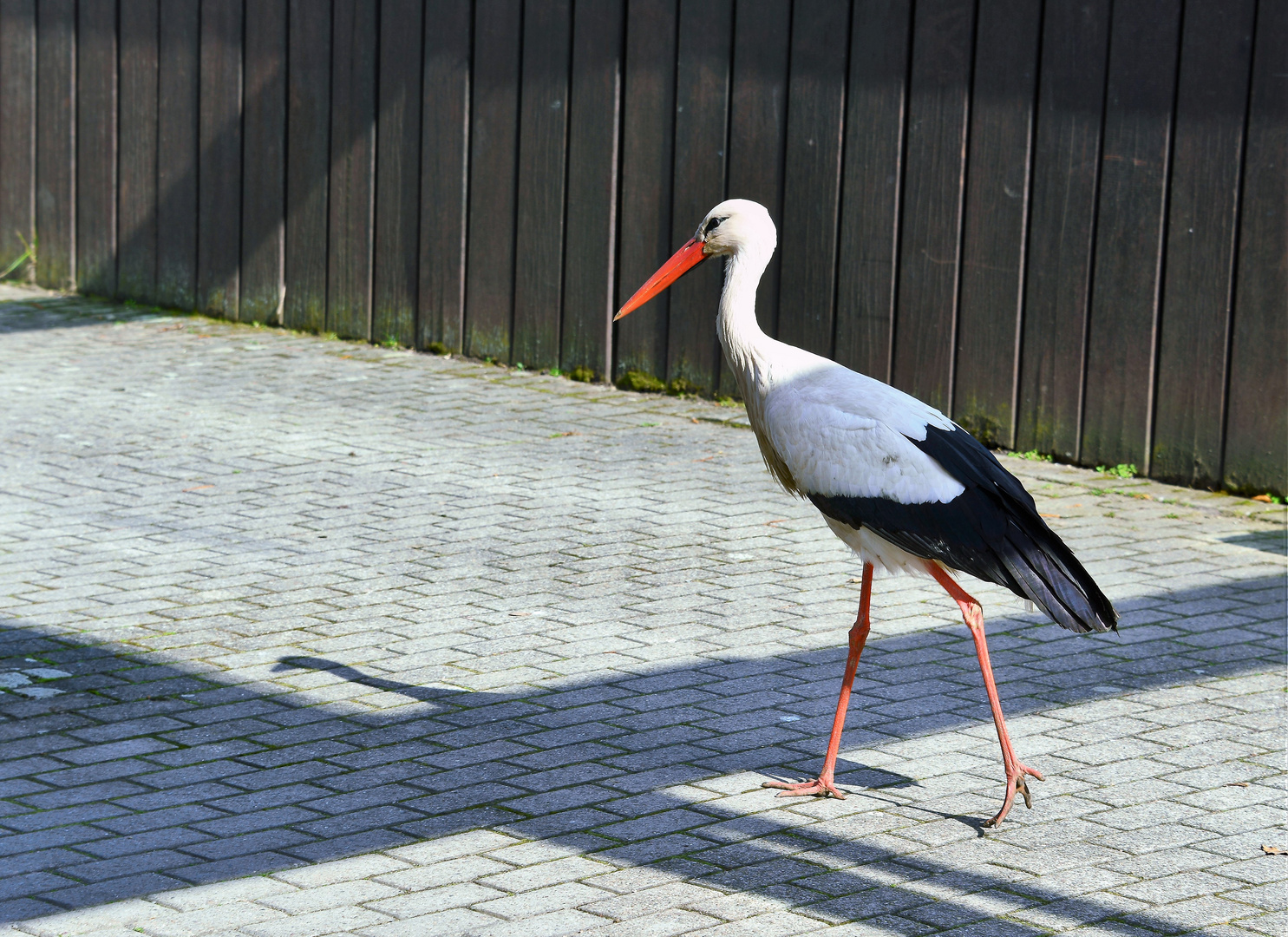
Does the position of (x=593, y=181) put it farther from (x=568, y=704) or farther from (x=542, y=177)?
(x=568, y=704)

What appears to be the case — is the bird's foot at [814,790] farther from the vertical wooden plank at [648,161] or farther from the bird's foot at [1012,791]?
the vertical wooden plank at [648,161]

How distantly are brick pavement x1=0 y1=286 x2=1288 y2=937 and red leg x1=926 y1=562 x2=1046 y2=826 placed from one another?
0.22 ft

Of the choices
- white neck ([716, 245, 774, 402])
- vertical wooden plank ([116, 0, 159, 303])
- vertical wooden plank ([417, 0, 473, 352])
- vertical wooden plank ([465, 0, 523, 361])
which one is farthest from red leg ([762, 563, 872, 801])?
vertical wooden plank ([116, 0, 159, 303])

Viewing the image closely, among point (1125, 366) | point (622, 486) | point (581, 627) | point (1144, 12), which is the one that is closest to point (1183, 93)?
point (1144, 12)

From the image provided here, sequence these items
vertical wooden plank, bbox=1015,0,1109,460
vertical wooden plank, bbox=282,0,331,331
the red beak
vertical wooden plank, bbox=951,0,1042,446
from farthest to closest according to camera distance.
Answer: vertical wooden plank, bbox=282,0,331,331 → vertical wooden plank, bbox=951,0,1042,446 → vertical wooden plank, bbox=1015,0,1109,460 → the red beak

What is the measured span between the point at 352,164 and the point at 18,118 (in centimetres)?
333

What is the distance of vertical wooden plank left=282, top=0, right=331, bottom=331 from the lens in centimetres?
1131

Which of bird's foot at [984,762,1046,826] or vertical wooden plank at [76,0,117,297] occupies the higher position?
vertical wooden plank at [76,0,117,297]

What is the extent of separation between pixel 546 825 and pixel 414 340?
7116 mm

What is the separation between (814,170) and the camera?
9508 millimetres

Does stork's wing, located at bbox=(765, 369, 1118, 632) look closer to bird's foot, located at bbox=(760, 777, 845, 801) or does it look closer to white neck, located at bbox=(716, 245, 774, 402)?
white neck, located at bbox=(716, 245, 774, 402)

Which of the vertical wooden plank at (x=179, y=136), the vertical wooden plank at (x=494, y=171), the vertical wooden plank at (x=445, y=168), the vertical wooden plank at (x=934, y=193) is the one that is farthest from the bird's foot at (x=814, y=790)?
the vertical wooden plank at (x=179, y=136)

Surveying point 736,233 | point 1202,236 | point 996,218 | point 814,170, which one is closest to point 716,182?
point 814,170

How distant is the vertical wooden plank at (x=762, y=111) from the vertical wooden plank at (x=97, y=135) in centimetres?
520
